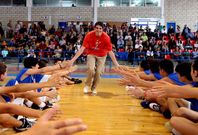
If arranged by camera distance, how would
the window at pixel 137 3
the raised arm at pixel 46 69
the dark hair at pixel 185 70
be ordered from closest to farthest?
the dark hair at pixel 185 70, the raised arm at pixel 46 69, the window at pixel 137 3

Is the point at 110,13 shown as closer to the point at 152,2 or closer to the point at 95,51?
the point at 152,2

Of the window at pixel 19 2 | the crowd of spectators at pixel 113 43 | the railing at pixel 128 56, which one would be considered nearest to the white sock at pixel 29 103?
the crowd of spectators at pixel 113 43

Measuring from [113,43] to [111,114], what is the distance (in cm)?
1218

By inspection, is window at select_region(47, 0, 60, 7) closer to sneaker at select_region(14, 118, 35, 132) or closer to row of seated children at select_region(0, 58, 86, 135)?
row of seated children at select_region(0, 58, 86, 135)

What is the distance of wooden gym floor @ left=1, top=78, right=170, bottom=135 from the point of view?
4.24 metres

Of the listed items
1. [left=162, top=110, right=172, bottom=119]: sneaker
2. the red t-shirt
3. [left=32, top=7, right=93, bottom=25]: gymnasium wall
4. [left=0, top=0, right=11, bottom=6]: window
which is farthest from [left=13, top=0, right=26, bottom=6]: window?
[left=162, top=110, right=172, bottom=119]: sneaker

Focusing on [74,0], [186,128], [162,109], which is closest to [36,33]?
[74,0]

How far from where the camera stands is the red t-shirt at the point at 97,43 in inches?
295

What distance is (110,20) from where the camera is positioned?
21688 millimetres

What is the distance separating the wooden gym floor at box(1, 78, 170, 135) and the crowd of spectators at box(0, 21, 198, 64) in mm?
8232

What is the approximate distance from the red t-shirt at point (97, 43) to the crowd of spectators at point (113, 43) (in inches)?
296

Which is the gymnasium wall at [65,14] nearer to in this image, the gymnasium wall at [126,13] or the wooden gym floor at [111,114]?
the gymnasium wall at [126,13]

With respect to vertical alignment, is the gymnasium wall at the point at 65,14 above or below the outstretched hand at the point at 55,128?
above

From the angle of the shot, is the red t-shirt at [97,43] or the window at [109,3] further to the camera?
the window at [109,3]
